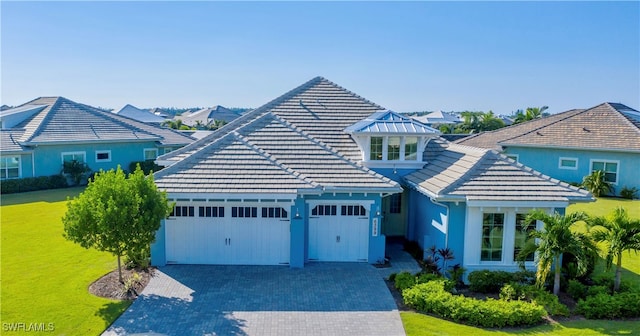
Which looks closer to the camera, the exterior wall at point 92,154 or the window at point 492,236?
the window at point 492,236

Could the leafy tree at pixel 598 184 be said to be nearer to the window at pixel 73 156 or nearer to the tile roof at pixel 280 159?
the tile roof at pixel 280 159

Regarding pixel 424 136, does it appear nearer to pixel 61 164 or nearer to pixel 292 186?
pixel 292 186

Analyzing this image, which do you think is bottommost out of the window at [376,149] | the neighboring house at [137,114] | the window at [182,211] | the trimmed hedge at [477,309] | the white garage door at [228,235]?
the trimmed hedge at [477,309]

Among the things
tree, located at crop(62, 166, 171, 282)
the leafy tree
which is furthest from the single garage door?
the leafy tree

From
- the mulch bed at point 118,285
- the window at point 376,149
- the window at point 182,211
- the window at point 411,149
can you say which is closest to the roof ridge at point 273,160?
the window at point 182,211

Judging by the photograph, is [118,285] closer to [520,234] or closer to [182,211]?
[182,211]

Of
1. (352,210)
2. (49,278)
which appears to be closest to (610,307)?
(352,210)

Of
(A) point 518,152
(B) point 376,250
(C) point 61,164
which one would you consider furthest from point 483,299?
(C) point 61,164
